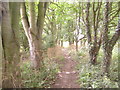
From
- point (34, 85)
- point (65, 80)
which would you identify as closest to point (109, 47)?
point (65, 80)

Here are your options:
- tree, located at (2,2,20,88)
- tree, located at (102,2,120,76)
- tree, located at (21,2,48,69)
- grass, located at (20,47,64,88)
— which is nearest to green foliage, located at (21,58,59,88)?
grass, located at (20,47,64,88)

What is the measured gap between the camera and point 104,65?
3695mm

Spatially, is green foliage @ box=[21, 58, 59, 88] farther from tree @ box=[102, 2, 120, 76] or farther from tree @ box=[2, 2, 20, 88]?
tree @ box=[102, 2, 120, 76]

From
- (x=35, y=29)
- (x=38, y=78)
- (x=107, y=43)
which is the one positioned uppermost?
(x=35, y=29)

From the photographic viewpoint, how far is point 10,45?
8.87 ft

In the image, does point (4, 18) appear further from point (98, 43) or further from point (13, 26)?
point (98, 43)

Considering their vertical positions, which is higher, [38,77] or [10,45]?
[10,45]

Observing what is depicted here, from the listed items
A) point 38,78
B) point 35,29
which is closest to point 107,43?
point 38,78

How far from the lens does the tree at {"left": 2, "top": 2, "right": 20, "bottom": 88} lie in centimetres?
258

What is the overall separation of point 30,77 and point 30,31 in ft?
6.57

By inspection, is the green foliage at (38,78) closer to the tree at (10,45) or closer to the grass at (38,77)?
the grass at (38,77)

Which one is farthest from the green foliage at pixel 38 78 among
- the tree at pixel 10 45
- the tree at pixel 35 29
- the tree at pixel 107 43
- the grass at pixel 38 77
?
the tree at pixel 107 43

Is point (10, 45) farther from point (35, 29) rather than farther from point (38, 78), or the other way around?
point (35, 29)

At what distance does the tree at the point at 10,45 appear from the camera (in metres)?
2.58
